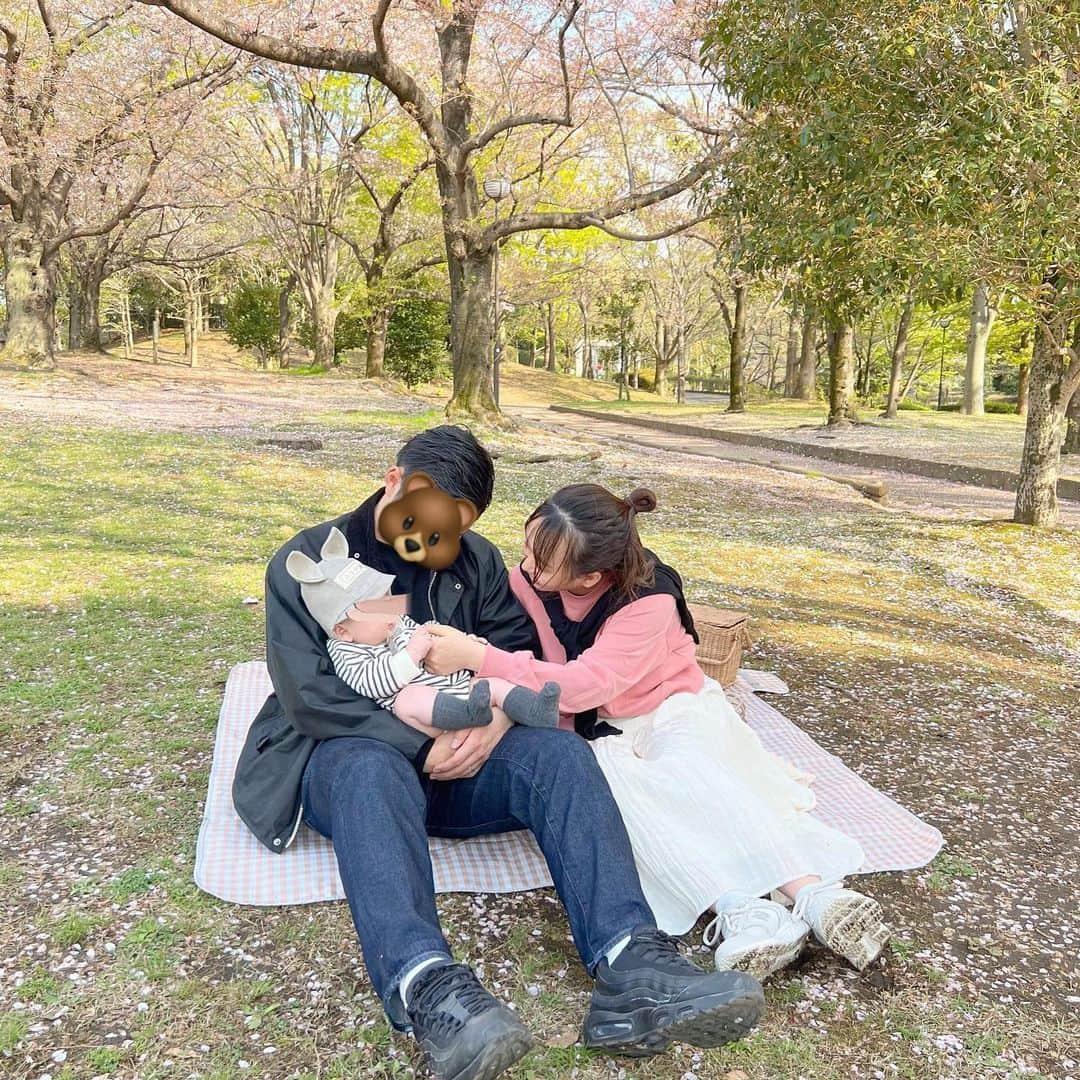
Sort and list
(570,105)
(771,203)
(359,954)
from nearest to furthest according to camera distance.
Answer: (359,954) → (771,203) → (570,105)

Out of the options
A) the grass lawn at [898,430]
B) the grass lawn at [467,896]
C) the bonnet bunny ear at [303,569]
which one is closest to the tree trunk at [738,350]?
the grass lawn at [898,430]

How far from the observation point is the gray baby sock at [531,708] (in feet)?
8.45

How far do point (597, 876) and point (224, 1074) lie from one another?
0.92 m

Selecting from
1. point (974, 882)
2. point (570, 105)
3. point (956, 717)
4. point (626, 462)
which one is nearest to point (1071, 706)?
point (956, 717)

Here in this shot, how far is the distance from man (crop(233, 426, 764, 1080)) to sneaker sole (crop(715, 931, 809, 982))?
17 cm

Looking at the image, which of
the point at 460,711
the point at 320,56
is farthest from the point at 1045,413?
the point at 320,56

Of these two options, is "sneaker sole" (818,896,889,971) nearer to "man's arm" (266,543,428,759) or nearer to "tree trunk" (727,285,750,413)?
"man's arm" (266,543,428,759)

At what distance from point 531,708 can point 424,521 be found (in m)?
0.63

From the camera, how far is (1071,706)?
480 centimetres

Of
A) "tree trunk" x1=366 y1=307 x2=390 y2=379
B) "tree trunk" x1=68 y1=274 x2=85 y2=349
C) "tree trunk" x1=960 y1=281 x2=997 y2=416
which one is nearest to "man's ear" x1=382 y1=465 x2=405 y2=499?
"tree trunk" x1=960 y1=281 x2=997 y2=416

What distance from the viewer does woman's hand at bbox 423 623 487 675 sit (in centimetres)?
263

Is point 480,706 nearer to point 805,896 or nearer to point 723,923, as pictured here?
point 723,923

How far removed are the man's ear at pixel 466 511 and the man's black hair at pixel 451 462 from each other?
1 cm

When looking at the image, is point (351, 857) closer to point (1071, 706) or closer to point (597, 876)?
point (597, 876)
